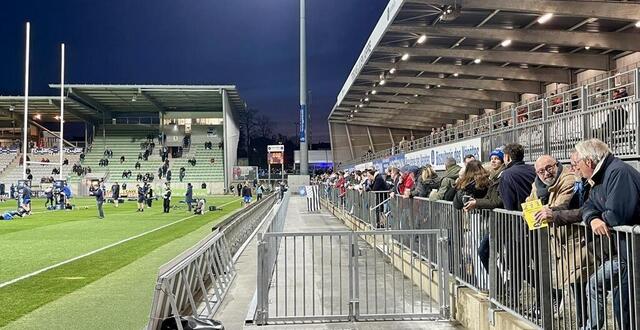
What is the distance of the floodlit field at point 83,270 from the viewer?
295 inches

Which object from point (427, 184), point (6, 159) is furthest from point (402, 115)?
point (427, 184)

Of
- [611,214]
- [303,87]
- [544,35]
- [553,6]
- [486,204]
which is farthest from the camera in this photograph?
[303,87]

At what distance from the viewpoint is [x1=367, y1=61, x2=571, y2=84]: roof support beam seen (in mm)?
31609

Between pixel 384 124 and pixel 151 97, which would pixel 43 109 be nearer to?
pixel 151 97

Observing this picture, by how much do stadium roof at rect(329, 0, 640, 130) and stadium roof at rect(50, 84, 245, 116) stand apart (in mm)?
25047

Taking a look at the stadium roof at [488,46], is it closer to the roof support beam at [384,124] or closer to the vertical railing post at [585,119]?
the vertical railing post at [585,119]

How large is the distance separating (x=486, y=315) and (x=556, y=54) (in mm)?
25691

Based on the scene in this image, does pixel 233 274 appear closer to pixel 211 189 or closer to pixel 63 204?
pixel 63 204

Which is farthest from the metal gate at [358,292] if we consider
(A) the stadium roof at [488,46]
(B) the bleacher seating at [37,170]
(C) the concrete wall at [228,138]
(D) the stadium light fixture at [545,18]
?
(B) the bleacher seating at [37,170]

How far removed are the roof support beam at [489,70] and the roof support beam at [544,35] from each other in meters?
7.32

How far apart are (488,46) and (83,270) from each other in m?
22.0

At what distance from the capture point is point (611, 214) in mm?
3639

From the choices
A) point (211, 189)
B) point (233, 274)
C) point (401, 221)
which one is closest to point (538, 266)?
point (401, 221)

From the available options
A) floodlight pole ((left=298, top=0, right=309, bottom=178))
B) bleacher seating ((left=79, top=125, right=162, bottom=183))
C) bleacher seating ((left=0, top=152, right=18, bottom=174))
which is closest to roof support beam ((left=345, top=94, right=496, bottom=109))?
floodlight pole ((left=298, top=0, right=309, bottom=178))
